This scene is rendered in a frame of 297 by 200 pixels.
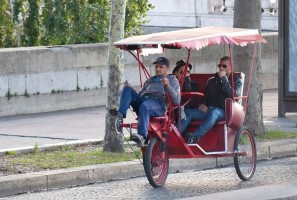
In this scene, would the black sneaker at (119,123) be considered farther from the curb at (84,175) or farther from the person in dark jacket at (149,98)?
the curb at (84,175)

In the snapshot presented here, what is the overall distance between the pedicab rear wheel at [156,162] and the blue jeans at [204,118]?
0.50 m

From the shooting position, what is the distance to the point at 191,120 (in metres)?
12.2

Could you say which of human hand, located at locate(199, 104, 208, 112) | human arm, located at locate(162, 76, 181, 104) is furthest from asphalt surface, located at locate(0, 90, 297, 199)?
human arm, located at locate(162, 76, 181, 104)

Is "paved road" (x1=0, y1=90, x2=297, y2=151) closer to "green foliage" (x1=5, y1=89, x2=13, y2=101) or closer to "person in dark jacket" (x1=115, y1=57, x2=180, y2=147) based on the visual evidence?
"green foliage" (x1=5, y1=89, x2=13, y2=101)

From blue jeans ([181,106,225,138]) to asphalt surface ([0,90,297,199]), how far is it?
104 cm

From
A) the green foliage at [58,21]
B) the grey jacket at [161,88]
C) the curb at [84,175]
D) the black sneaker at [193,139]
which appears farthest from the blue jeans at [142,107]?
the green foliage at [58,21]

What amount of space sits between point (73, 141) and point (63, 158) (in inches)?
54.8

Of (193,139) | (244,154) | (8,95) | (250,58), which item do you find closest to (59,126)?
(8,95)

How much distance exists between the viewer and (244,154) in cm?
1214

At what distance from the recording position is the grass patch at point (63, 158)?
40.7 feet

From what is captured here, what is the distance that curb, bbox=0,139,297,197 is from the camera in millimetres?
11461

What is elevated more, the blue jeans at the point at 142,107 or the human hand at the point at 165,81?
the human hand at the point at 165,81

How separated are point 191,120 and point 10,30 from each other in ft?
30.4

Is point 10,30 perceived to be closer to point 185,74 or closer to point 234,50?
point 234,50
